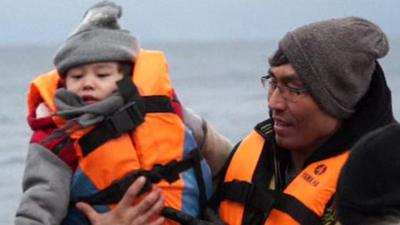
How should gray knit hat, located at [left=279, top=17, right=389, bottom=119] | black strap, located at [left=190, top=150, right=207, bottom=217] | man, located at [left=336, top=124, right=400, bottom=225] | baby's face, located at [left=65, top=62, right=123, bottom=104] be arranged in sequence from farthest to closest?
black strap, located at [left=190, top=150, right=207, bottom=217], baby's face, located at [left=65, top=62, right=123, bottom=104], gray knit hat, located at [left=279, top=17, right=389, bottom=119], man, located at [left=336, top=124, right=400, bottom=225]

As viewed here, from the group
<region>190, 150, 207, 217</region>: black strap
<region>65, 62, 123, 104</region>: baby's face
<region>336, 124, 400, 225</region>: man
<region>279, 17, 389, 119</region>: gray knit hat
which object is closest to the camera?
<region>336, 124, 400, 225</region>: man

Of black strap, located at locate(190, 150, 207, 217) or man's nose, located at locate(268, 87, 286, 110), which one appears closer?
man's nose, located at locate(268, 87, 286, 110)

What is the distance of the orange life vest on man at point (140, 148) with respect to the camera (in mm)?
3178

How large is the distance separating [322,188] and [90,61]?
29.0 inches

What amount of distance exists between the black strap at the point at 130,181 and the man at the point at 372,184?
29.7 inches

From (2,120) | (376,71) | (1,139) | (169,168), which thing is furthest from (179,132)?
(2,120)

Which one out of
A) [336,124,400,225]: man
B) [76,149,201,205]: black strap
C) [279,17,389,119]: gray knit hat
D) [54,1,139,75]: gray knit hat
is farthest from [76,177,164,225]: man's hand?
[336,124,400,225]: man

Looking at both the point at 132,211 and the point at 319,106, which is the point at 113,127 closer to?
the point at 132,211

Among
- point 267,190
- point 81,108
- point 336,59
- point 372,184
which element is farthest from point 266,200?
point 372,184

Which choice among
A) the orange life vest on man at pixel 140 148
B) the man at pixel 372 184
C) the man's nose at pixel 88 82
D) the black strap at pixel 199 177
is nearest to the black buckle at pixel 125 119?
the orange life vest on man at pixel 140 148

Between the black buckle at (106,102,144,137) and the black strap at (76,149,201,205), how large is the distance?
13 cm

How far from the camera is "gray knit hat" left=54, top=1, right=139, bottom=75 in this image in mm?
3232

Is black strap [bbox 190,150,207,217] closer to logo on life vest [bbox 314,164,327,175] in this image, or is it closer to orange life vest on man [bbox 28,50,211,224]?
orange life vest on man [bbox 28,50,211,224]

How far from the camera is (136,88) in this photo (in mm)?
3262
